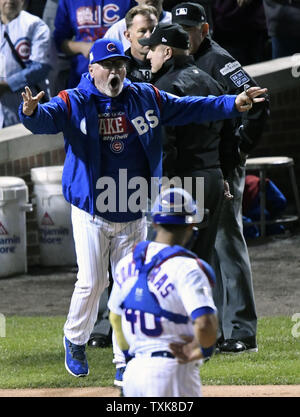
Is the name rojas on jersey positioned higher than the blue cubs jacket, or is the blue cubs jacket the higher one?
the blue cubs jacket

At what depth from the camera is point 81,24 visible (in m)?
11.4

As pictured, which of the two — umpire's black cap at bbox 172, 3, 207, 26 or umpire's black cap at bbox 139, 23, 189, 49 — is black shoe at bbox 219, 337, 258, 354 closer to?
umpire's black cap at bbox 139, 23, 189, 49

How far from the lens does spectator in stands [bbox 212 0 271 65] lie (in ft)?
40.0

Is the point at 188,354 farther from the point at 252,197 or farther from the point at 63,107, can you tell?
the point at 252,197

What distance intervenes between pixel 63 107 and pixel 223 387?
1963 mm

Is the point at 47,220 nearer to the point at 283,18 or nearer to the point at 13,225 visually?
the point at 13,225

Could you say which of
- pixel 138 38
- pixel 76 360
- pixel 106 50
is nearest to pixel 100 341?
pixel 76 360

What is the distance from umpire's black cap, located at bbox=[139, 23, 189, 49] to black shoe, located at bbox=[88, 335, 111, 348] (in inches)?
85.1

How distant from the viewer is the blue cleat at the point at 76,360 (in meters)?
7.17

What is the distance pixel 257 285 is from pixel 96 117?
384 centimetres

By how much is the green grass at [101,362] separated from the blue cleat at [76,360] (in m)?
0.06

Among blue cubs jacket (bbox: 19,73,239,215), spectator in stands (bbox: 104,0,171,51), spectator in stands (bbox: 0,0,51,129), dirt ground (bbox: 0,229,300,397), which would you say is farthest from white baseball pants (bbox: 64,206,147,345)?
spectator in stands (bbox: 0,0,51,129)
